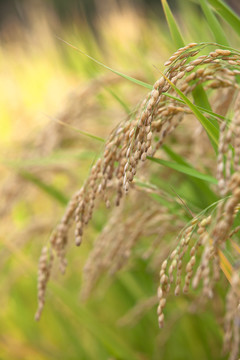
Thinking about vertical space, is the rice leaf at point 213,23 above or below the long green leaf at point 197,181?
above

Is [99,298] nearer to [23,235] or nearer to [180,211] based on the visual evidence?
[23,235]

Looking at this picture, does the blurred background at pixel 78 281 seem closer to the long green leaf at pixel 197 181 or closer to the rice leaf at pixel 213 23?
the long green leaf at pixel 197 181

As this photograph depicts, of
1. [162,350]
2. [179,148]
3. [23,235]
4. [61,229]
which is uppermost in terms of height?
[61,229]

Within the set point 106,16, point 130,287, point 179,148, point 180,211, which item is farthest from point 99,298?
point 106,16

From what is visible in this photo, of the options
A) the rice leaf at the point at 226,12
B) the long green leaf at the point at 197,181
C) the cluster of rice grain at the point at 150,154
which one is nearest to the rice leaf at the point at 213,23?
the rice leaf at the point at 226,12

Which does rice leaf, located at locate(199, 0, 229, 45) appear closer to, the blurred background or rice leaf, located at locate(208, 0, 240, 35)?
rice leaf, located at locate(208, 0, 240, 35)

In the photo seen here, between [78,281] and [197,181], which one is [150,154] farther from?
[78,281]

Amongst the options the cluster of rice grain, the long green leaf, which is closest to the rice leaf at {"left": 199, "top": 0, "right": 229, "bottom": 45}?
the cluster of rice grain

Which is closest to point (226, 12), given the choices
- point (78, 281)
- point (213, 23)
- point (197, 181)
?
point (213, 23)
